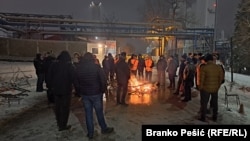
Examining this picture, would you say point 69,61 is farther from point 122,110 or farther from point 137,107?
point 137,107

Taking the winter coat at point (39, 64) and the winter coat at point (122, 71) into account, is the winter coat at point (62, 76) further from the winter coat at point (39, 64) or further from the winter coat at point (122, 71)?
the winter coat at point (39, 64)

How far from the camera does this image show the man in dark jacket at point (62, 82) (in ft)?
23.9

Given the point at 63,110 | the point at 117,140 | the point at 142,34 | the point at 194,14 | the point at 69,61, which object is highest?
the point at 194,14

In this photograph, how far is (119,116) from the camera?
348 inches

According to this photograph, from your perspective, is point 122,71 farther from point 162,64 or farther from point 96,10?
point 96,10

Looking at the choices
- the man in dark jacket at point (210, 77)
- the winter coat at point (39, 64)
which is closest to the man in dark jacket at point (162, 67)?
the winter coat at point (39, 64)

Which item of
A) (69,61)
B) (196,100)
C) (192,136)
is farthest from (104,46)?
(192,136)

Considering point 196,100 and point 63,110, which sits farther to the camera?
point 196,100

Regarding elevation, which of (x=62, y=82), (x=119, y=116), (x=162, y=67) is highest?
(x=62, y=82)

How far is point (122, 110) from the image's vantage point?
31.9ft

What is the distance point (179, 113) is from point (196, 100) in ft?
9.19

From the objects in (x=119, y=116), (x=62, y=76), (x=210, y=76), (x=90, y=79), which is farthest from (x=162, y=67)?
(x=90, y=79)

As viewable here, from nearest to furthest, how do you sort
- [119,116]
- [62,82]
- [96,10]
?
[62,82]
[119,116]
[96,10]

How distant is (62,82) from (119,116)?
2.32 metres
